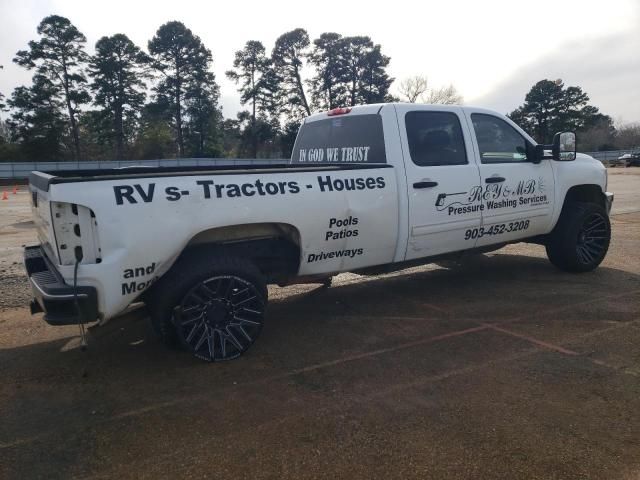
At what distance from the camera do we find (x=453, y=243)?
16.5 ft

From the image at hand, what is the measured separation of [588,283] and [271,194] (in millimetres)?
4172

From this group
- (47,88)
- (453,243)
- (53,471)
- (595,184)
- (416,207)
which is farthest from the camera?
(47,88)

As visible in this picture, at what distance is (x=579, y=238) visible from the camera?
610cm

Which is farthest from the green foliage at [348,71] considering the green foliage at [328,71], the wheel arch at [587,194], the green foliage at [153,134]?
the wheel arch at [587,194]

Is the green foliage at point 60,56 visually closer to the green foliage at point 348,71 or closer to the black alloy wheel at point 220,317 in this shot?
the green foliage at point 348,71

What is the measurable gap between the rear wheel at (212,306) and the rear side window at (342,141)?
174 centimetres

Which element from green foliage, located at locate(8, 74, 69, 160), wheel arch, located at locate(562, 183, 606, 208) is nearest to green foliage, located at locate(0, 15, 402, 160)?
green foliage, located at locate(8, 74, 69, 160)

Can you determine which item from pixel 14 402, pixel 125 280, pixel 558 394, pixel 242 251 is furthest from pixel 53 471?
pixel 558 394

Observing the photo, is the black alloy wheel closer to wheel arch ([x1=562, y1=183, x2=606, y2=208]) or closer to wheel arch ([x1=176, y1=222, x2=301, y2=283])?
wheel arch ([x1=176, y1=222, x2=301, y2=283])

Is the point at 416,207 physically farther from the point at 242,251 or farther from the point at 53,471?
the point at 53,471

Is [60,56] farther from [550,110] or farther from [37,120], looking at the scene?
[550,110]

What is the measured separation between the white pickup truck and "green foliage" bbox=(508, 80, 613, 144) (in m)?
55.7

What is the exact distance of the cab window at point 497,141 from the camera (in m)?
5.21

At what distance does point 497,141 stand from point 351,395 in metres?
3.47
